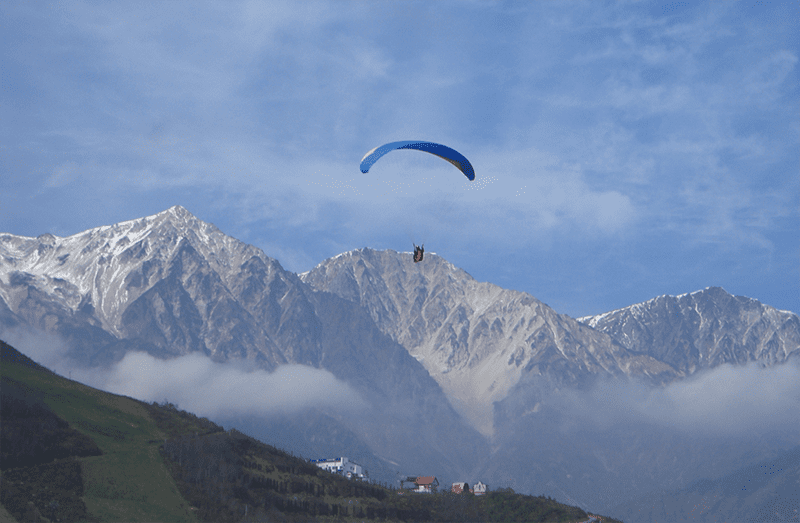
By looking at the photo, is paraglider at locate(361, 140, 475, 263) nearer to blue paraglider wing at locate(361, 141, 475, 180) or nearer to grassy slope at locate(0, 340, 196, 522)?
blue paraglider wing at locate(361, 141, 475, 180)

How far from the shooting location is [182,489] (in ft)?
505

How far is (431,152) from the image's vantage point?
114 m

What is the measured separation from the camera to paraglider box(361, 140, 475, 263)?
112 metres

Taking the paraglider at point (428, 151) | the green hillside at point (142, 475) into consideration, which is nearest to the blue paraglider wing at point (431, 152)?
the paraglider at point (428, 151)

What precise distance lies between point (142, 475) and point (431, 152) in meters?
77.7

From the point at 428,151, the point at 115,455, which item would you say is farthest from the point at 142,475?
the point at 428,151

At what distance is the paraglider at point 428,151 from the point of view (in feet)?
367

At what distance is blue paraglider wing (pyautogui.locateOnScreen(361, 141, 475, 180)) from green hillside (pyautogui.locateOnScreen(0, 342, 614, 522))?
6534 cm

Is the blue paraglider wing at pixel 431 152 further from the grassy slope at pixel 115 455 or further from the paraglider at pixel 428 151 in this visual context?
the grassy slope at pixel 115 455

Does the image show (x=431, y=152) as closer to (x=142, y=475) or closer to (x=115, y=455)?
(x=142, y=475)

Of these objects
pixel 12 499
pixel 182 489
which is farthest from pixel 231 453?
pixel 12 499

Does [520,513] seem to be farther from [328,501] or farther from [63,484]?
[63,484]

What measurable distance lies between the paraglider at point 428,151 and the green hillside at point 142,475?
65.1 m

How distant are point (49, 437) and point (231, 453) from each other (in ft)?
128
